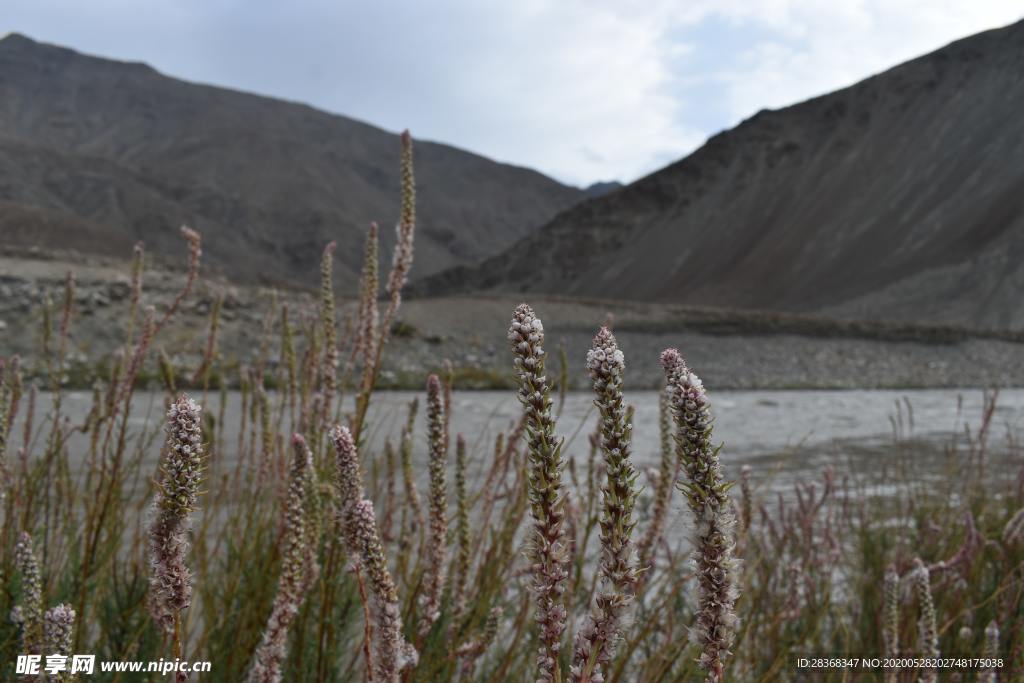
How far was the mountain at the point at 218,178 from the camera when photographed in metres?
92.6

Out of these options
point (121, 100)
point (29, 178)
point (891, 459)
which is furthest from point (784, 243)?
point (121, 100)

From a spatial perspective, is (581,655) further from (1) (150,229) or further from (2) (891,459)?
(1) (150,229)

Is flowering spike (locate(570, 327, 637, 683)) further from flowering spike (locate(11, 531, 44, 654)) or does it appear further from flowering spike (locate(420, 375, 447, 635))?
flowering spike (locate(11, 531, 44, 654))

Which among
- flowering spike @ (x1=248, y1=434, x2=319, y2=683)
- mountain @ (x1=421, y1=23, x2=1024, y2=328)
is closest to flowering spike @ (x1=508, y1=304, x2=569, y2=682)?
flowering spike @ (x1=248, y1=434, x2=319, y2=683)

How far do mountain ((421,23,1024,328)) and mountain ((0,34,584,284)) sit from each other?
3112 cm

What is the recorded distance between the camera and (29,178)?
94.6 m

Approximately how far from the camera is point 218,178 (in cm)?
12094

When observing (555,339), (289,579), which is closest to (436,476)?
(289,579)

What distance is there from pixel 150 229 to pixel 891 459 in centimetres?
9788

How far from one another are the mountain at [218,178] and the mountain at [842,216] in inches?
1225

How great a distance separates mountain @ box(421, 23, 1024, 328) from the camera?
135ft

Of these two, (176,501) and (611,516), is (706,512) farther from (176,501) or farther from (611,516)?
(176,501)

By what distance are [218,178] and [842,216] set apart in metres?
98.3

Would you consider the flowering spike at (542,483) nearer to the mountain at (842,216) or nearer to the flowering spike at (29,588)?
the flowering spike at (29,588)
